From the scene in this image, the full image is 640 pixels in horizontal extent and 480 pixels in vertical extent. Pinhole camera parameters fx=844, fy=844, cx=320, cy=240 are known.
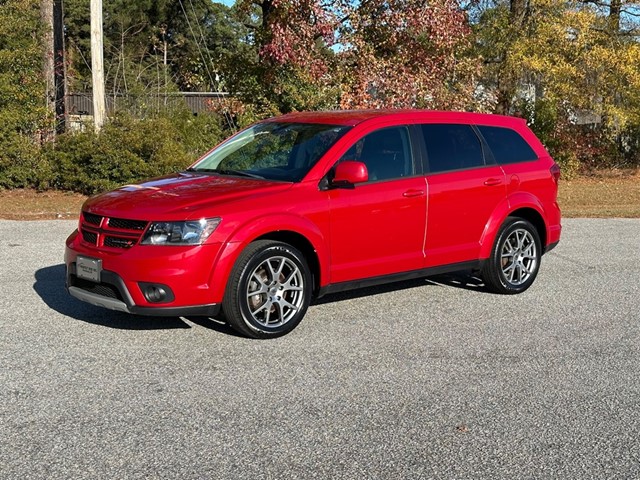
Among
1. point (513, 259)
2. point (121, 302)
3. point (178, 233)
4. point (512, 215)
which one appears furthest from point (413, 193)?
point (121, 302)

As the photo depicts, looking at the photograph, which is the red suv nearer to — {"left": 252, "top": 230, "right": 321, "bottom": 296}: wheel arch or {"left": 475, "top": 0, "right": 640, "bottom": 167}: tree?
{"left": 252, "top": 230, "right": 321, "bottom": 296}: wheel arch

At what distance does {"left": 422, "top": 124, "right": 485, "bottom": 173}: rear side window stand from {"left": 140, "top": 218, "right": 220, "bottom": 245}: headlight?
7.68 ft

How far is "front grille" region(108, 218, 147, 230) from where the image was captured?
20.1 ft

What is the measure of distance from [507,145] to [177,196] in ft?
11.5

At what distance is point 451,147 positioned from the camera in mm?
7727

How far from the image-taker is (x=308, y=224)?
6551 mm

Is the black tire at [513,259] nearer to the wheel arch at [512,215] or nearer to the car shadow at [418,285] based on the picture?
the wheel arch at [512,215]

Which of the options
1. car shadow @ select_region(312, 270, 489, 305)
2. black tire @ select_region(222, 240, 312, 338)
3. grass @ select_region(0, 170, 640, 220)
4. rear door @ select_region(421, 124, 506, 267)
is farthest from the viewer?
grass @ select_region(0, 170, 640, 220)

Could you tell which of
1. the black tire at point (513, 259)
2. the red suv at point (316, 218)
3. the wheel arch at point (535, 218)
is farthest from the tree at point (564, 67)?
the red suv at point (316, 218)

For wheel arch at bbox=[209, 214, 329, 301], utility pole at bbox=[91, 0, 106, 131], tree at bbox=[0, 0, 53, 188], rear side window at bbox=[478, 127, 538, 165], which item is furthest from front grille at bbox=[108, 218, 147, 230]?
utility pole at bbox=[91, 0, 106, 131]

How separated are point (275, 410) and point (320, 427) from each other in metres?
0.37

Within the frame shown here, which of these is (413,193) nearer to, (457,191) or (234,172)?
(457,191)

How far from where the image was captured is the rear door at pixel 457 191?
744 centimetres

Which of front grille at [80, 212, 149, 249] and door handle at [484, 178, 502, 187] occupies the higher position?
door handle at [484, 178, 502, 187]
